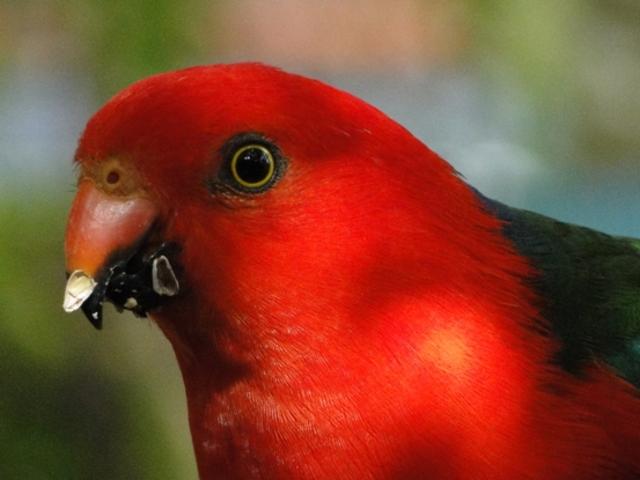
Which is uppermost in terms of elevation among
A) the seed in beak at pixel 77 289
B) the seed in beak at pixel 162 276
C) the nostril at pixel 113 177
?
the nostril at pixel 113 177

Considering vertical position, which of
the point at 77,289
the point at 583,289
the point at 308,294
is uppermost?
the point at 583,289

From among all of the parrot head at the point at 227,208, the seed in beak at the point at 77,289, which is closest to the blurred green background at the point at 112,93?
the parrot head at the point at 227,208

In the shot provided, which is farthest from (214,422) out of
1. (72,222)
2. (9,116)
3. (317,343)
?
(9,116)

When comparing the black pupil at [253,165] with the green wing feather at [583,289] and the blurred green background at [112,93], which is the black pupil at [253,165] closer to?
the green wing feather at [583,289]

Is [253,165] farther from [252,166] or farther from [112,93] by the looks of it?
[112,93]

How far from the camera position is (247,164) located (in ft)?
5.70

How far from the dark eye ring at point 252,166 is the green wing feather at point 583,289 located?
0.50 meters

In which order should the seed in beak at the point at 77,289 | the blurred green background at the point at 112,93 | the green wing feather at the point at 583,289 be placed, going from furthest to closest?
the blurred green background at the point at 112,93 < the green wing feather at the point at 583,289 < the seed in beak at the point at 77,289

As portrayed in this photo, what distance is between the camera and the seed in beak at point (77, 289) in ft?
5.53

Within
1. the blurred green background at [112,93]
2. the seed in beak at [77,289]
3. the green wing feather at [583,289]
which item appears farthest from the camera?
the blurred green background at [112,93]

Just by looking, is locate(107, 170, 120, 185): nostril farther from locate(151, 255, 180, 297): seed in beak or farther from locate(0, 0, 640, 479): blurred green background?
locate(0, 0, 640, 479): blurred green background

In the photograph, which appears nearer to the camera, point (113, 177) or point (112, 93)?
point (113, 177)

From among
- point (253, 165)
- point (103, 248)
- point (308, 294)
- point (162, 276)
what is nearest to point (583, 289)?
point (308, 294)

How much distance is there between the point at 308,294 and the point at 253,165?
237mm
